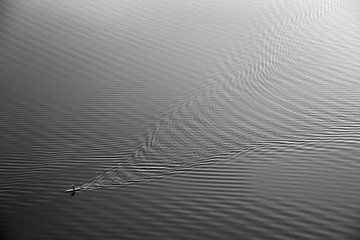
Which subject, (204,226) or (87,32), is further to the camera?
(87,32)

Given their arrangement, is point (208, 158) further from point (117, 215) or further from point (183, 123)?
point (117, 215)

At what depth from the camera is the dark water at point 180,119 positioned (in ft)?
8.72

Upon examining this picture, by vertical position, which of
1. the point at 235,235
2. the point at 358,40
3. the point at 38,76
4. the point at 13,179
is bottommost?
the point at 235,235

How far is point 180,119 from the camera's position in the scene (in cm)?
343

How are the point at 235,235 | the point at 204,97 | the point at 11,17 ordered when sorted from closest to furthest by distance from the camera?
the point at 235,235
the point at 204,97
the point at 11,17

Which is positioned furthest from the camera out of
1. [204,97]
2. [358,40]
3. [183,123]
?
[358,40]

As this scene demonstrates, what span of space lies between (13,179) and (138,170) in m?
0.68

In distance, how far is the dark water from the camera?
2.66 metres

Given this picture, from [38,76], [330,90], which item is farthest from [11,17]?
[330,90]

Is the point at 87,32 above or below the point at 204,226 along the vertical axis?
above

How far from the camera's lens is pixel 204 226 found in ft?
8.46

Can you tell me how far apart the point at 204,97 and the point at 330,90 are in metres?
0.93

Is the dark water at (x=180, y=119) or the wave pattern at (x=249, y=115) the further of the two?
the wave pattern at (x=249, y=115)

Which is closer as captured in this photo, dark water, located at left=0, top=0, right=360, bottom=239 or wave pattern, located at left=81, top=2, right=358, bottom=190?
dark water, located at left=0, top=0, right=360, bottom=239
